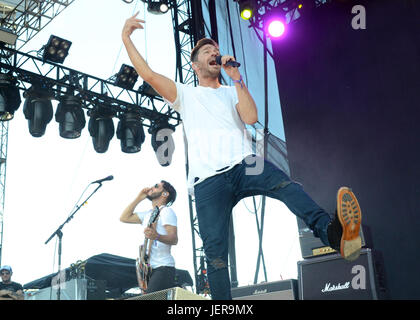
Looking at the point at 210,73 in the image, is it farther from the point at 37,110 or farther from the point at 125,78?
the point at 125,78

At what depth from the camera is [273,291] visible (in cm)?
401

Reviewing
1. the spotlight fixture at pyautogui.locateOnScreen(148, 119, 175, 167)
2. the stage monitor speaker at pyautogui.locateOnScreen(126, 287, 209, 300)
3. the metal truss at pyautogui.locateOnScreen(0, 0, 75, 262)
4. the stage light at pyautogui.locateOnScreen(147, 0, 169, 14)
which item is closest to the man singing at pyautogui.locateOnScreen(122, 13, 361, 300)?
the stage monitor speaker at pyautogui.locateOnScreen(126, 287, 209, 300)

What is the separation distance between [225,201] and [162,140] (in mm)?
5943

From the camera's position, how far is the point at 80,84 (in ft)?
24.0

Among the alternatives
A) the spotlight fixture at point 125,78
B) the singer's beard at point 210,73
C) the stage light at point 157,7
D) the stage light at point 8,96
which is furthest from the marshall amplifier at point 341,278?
the stage light at point 157,7

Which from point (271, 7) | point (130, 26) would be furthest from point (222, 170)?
point (271, 7)

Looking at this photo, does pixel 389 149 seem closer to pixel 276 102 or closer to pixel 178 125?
pixel 276 102

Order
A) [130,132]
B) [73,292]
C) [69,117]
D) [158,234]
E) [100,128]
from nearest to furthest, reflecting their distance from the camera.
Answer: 1. [158,234]
2. [73,292]
3. [69,117]
4. [100,128]
5. [130,132]

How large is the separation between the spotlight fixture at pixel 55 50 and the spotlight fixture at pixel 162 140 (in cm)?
176

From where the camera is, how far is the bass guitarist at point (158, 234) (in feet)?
11.6

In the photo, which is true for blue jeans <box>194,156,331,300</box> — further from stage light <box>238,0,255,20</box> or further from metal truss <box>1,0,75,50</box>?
metal truss <box>1,0,75,50</box>

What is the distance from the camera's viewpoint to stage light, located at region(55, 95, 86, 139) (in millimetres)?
7004

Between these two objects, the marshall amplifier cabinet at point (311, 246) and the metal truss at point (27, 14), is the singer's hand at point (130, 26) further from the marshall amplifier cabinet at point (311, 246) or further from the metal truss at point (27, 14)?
the metal truss at point (27, 14)
